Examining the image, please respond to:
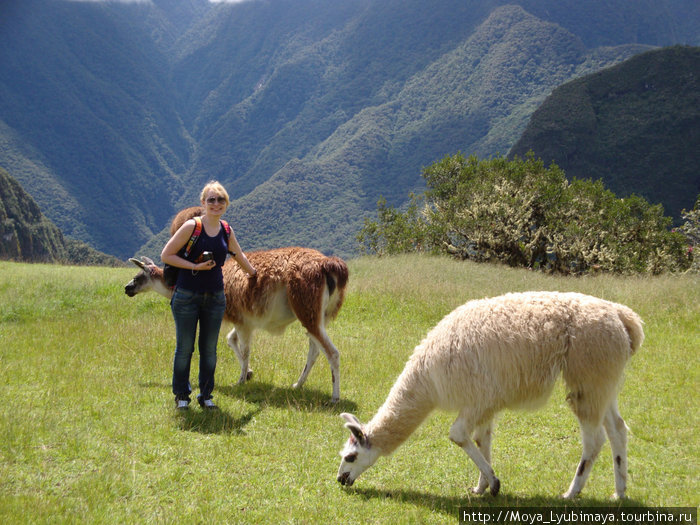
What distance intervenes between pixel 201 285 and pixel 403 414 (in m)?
2.58

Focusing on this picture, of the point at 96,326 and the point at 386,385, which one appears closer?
the point at 386,385

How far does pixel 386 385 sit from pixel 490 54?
136 m

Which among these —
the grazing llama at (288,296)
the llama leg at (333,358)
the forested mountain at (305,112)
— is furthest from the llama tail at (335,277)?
the forested mountain at (305,112)

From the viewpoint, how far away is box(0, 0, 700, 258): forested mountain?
107625mm

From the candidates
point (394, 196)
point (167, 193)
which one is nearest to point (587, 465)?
point (394, 196)

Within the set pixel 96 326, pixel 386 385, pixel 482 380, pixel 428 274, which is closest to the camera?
pixel 482 380

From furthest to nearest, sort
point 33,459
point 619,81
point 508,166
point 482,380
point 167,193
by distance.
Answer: point 167,193, point 619,81, point 508,166, point 33,459, point 482,380

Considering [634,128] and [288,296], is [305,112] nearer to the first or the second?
[634,128]

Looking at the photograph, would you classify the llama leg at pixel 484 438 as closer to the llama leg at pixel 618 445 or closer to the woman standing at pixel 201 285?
the llama leg at pixel 618 445

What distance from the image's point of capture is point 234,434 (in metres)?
5.50

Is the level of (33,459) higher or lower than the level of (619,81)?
lower

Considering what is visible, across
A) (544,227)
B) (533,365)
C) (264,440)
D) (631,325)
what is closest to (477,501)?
(533,365)

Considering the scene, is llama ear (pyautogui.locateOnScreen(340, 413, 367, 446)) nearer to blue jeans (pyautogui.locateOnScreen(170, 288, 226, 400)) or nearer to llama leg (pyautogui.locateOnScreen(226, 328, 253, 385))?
blue jeans (pyautogui.locateOnScreen(170, 288, 226, 400))

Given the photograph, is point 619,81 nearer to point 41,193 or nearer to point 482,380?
point 482,380
